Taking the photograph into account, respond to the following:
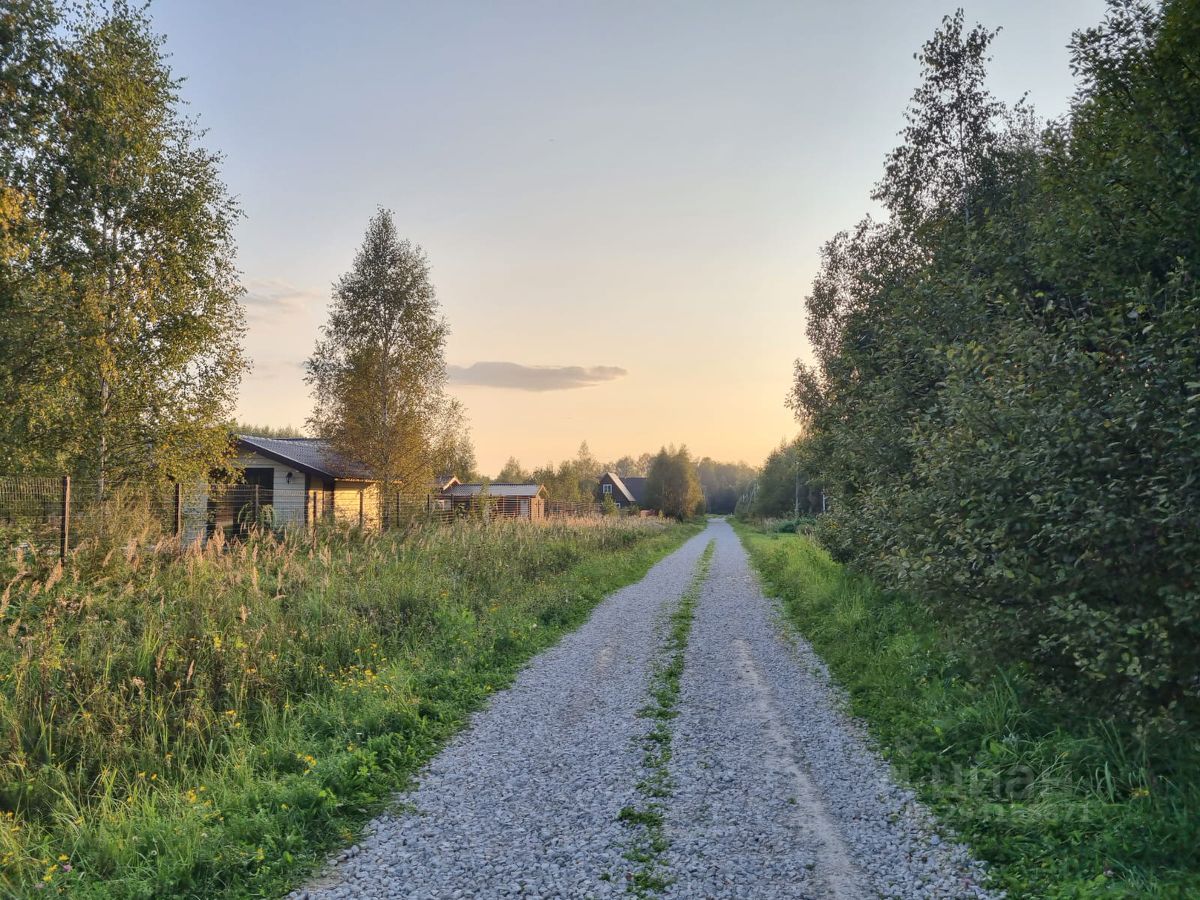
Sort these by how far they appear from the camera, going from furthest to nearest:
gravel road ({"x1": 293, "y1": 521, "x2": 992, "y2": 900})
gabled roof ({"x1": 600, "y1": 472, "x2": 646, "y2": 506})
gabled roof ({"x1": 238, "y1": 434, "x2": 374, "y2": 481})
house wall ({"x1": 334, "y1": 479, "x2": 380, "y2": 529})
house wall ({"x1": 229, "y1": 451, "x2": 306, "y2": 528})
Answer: gabled roof ({"x1": 600, "y1": 472, "x2": 646, "y2": 506}) → house wall ({"x1": 334, "y1": 479, "x2": 380, "y2": 529}) → gabled roof ({"x1": 238, "y1": 434, "x2": 374, "y2": 481}) → house wall ({"x1": 229, "y1": 451, "x2": 306, "y2": 528}) → gravel road ({"x1": 293, "y1": 521, "x2": 992, "y2": 900})

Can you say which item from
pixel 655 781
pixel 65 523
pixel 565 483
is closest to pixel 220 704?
pixel 655 781

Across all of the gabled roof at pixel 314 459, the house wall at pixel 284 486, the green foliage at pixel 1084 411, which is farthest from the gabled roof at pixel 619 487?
the green foliage at pixel 1084 411

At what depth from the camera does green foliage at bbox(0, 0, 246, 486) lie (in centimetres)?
1082

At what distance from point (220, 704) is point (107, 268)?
10561mm

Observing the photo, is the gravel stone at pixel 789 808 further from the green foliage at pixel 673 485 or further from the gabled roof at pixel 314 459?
the green foliage at pixel 673 485

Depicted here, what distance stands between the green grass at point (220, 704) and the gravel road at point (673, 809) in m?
0.47

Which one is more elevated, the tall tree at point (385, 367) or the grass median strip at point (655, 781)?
the tall tree at point (385, 367)

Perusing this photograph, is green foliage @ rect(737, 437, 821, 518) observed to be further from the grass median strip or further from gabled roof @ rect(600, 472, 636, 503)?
the grass median strip

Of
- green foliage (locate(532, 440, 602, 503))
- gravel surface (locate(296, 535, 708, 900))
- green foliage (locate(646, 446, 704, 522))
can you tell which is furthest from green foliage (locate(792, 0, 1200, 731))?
green foliage (locate(646, 446, 704, 522))

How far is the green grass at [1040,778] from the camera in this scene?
3.46 m

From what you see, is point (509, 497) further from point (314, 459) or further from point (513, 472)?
point (513, 472)

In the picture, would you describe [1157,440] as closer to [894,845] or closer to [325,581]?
[894,845]

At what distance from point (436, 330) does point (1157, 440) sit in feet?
79.0

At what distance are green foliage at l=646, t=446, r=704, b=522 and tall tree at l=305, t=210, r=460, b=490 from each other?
4061cm
